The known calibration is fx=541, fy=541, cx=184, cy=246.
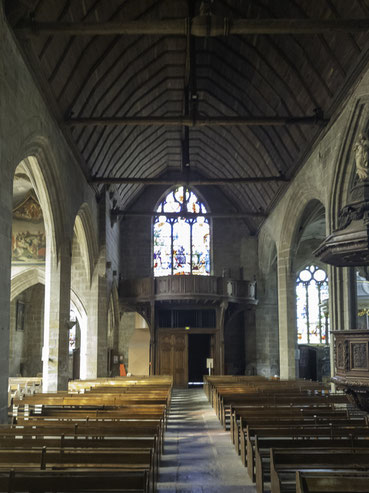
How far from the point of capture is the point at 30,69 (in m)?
9.73

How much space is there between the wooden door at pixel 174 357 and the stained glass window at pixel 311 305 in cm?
580

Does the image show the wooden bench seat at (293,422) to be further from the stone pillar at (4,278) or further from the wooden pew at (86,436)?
the stone pillar at (4,278)

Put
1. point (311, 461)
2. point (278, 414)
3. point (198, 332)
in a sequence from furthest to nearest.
A: point (198, 332) → point (278, 414) → point (311, 461)

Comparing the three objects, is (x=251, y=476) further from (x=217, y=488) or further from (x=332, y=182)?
(x=332, y=182)

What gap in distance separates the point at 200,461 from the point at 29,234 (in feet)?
41.3

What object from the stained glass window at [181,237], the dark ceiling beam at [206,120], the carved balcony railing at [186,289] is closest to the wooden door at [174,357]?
the carved balcony railing at [186,289]

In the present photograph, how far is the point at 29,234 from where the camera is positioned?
17500 mm

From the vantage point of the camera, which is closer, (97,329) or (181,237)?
(97,329)

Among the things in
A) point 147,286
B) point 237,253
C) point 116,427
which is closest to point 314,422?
point 116,427

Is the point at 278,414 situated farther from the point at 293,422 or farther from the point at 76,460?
the point at 76,460

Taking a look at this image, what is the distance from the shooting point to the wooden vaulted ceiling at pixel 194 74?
393 inches

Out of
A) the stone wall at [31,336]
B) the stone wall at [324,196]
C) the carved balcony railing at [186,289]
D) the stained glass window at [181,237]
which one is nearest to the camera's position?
the stone wall at [324,196]

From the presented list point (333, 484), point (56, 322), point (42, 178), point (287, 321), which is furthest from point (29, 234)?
point (333, 484)

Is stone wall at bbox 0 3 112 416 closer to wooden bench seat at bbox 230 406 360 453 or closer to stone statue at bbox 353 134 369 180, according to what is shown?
wooden bench seat at bbox 230 406 360 453
